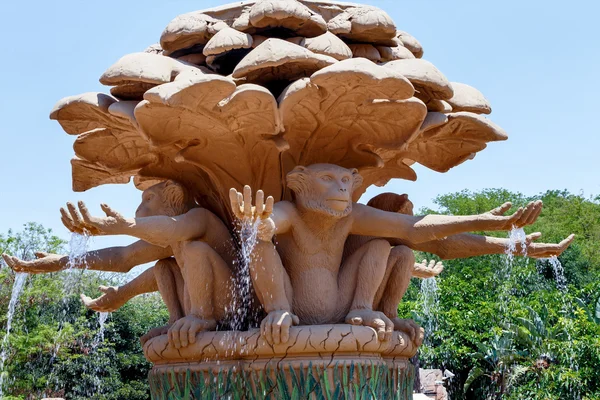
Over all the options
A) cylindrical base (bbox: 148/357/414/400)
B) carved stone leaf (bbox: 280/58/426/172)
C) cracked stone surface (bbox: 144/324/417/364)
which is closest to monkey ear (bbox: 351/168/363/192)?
carved stone leaf (bbox: 280/58/426/172)

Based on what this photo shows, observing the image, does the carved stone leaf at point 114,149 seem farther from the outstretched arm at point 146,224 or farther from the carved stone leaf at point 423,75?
the carved stone leaf at point 423,75

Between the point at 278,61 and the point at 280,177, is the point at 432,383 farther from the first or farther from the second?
the point at 278,61

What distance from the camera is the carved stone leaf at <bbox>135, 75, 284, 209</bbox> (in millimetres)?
6004

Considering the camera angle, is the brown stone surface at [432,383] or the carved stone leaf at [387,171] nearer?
the carved stone leaf at [387,171]

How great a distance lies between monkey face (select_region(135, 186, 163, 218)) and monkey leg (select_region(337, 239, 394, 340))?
1769 mm

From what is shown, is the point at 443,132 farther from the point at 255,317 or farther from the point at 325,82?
the point at 255,317

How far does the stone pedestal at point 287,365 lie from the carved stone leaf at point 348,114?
167cm

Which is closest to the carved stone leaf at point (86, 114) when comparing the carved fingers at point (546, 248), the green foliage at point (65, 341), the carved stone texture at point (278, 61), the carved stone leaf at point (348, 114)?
the carved stone texture at point (278, 61)

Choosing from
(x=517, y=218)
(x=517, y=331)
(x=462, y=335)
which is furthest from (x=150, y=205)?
(x=462, y=335)

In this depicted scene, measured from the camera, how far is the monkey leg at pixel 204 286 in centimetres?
658

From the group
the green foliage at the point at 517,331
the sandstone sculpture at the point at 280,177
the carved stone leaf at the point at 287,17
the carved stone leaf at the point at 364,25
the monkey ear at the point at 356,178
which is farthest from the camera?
the green foliage at the point at 517,331

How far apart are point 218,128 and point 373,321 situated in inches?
82.8

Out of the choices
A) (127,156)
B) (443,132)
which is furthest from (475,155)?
(127,156)

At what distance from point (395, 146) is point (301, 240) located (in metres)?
1.26
